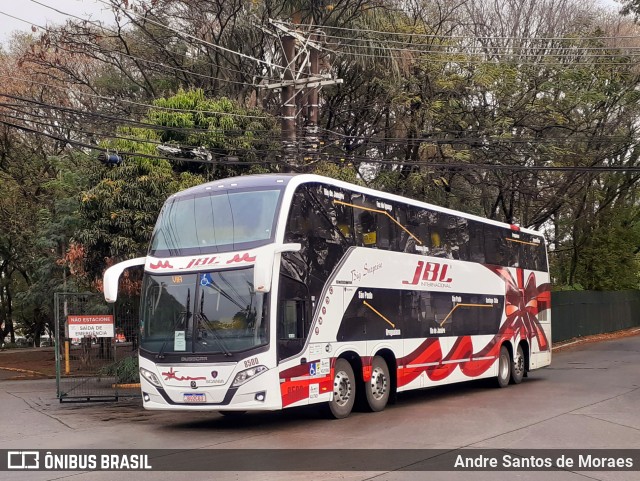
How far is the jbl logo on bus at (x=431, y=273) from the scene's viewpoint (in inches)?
669

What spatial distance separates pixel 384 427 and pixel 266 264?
3.35 metres

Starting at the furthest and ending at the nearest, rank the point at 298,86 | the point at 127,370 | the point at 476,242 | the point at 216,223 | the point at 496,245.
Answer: the point at 298,86, the point at 127,370, the point at 496,245, the point at 476,242, the point at 216,223

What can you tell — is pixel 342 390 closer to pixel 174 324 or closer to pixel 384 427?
pixel 384 427

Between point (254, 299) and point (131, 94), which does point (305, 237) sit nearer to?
point (254, 299)

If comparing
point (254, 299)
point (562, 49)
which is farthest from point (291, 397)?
point (562, 49)

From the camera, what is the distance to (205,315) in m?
13.1

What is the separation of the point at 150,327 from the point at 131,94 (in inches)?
864

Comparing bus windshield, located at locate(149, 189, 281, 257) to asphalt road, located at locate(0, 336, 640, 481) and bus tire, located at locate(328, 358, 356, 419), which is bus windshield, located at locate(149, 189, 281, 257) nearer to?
bus tire, located at locate(328, 358, 356, 419)

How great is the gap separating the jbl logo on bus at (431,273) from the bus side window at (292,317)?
3.55 m

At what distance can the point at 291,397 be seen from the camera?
13.0 metres

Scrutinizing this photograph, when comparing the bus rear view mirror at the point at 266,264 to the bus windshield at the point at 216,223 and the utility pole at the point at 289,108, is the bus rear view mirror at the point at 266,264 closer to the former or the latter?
the bus windshield at the point at 216,223

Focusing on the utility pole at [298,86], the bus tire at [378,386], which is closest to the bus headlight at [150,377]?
the bus tire at [378,386]

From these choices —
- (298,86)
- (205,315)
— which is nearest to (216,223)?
(205,315)

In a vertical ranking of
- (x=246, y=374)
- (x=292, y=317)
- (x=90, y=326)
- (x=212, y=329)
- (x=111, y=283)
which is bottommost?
(x=246, y=374)
